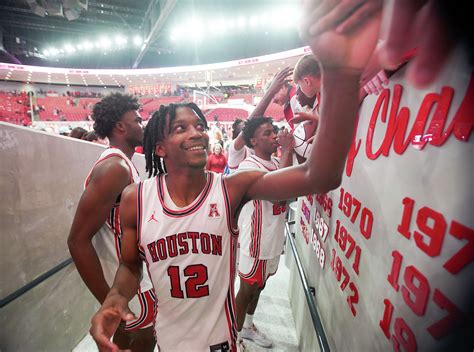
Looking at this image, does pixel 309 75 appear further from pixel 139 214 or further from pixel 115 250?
pixel 115 250

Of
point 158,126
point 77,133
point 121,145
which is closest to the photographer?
point 158,126

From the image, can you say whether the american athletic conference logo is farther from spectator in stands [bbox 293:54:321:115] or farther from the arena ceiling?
the arena ceiling

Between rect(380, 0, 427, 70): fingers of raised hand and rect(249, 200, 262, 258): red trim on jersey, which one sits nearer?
rect(380, 0, 427, 70): fingers of raised hand

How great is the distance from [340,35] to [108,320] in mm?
1192

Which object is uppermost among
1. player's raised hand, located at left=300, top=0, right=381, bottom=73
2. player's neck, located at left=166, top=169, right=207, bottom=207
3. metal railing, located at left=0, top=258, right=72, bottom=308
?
player's raised hand, located at left=300, top=0, right=381, bottom=73

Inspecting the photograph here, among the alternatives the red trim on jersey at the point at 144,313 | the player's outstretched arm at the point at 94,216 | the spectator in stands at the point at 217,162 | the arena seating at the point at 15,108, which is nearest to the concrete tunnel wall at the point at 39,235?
the player's outstretched arm at the point at 94,216

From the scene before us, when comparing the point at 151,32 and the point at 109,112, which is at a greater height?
the point at 151,32

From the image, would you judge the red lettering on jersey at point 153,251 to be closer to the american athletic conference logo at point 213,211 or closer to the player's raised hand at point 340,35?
the american athletic conference logo at point 213,211

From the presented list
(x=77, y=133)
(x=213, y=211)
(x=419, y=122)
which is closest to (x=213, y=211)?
(x=213, y=211)

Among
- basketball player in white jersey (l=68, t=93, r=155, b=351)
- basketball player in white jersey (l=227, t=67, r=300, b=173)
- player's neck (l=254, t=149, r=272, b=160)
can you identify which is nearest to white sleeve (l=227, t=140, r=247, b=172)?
basketball player in white jersey (l=227, t=67, r=300, b=173)

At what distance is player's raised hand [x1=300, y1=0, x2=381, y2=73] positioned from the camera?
0.43 metres

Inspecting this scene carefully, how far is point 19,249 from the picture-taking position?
1.90 meters

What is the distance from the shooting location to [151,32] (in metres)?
15.8

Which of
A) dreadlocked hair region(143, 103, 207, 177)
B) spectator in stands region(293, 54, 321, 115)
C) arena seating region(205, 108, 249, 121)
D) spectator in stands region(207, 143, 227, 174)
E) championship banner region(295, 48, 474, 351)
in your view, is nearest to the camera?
championship banner region(295, 48, 474, 351)
